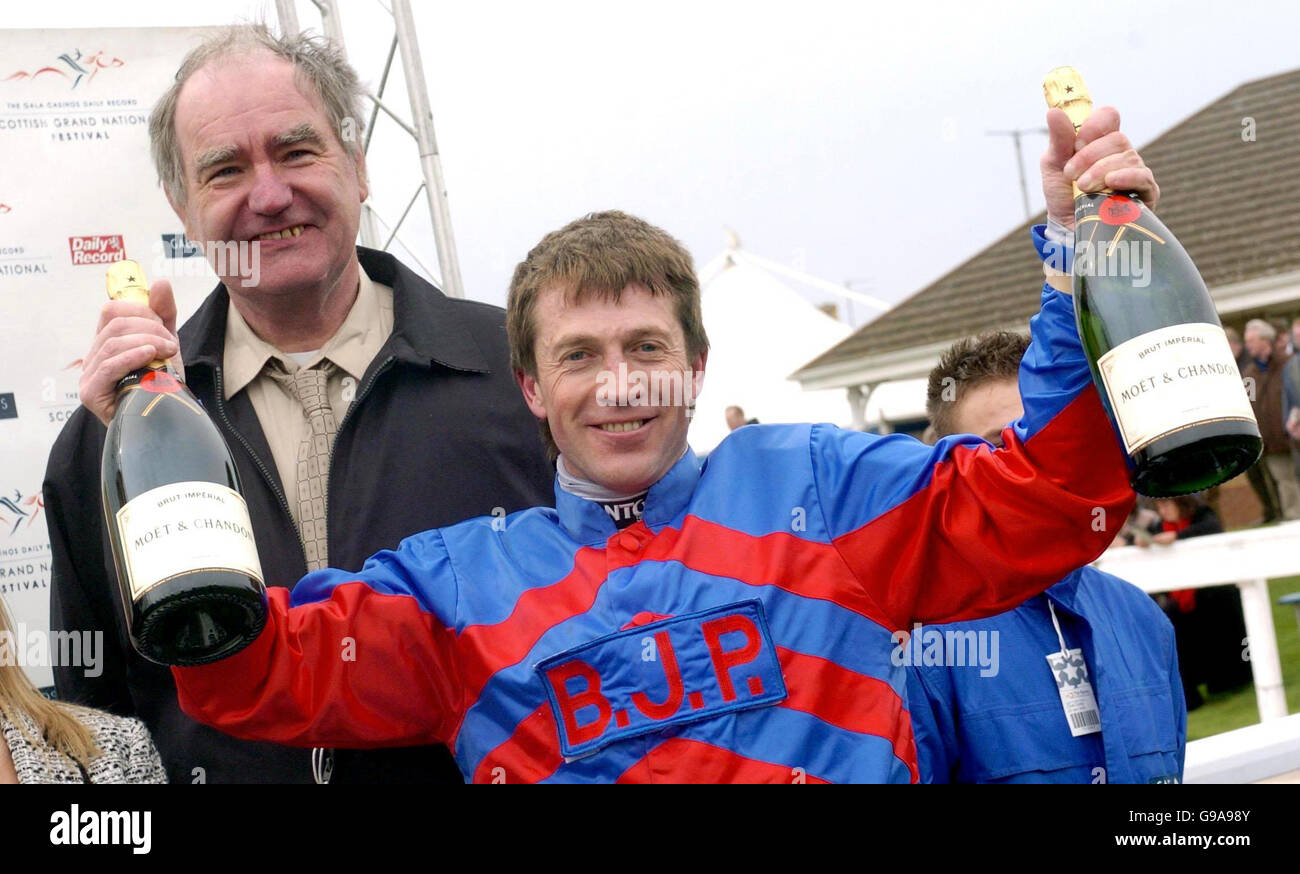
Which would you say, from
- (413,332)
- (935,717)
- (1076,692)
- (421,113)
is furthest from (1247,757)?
(421,113)

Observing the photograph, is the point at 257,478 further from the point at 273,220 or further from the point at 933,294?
the point at 933,294

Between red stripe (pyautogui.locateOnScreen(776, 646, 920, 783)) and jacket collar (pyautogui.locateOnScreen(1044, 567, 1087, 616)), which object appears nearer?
red stripe (pyautogui.locateOnScreen(776, 646, 920, 783))

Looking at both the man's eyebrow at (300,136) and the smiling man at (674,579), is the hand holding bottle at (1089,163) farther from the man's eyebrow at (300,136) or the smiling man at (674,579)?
the man's eyebrow at (300,136)

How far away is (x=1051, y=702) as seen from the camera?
2.26 meters

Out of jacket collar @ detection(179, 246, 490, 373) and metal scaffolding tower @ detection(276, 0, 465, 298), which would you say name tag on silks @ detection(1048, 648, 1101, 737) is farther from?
metal scaffolding tower @ detection(276, 0, 465, 298)

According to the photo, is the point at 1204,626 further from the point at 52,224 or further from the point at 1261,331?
the point at 52,224

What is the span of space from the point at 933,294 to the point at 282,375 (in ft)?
44.1

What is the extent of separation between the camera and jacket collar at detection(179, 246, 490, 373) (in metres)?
2.53

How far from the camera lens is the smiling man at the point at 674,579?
5.57 ft

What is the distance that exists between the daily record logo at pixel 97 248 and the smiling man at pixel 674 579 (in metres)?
2.38

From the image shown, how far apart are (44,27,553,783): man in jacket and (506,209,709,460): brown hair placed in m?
0.45

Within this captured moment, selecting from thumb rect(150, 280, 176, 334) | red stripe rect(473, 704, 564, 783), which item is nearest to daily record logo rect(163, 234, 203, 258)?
thumb rect(150, 280, 176, 334)

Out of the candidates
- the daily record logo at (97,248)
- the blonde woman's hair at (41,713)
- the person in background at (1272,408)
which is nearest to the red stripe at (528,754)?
the blonde woman's hair at (41,713)
